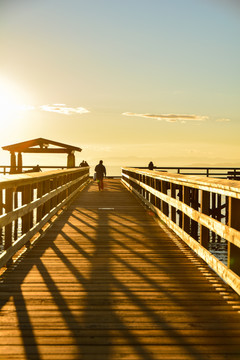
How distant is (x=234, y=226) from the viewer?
4949 millimetres

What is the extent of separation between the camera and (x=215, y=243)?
26.1 metres

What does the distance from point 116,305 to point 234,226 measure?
1525 millimetres

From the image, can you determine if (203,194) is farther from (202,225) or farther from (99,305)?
(99,305)

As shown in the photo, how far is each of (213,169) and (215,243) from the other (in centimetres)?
1293

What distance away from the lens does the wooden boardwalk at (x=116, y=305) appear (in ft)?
12.4

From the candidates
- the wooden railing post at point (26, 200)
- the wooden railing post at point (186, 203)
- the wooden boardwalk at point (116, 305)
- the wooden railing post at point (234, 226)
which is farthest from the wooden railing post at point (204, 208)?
the wooden railing post at point (26, 200)

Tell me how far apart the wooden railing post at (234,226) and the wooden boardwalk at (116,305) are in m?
0.36

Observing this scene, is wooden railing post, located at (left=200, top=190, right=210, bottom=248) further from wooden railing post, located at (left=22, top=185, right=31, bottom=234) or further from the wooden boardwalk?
wooden railing post, located at (left=22, top=185, right=31, bottom=234)

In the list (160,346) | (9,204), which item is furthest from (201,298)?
(9,204)

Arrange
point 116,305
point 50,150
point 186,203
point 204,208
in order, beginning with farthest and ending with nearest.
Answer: point 50,150, point 186,203, point 204,208, point 116,305

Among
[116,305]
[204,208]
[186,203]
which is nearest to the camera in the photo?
[116,305]

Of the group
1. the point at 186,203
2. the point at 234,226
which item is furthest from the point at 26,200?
the point at 234,226

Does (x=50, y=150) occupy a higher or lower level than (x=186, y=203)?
higher

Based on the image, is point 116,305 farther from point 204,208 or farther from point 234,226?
point 204,208
